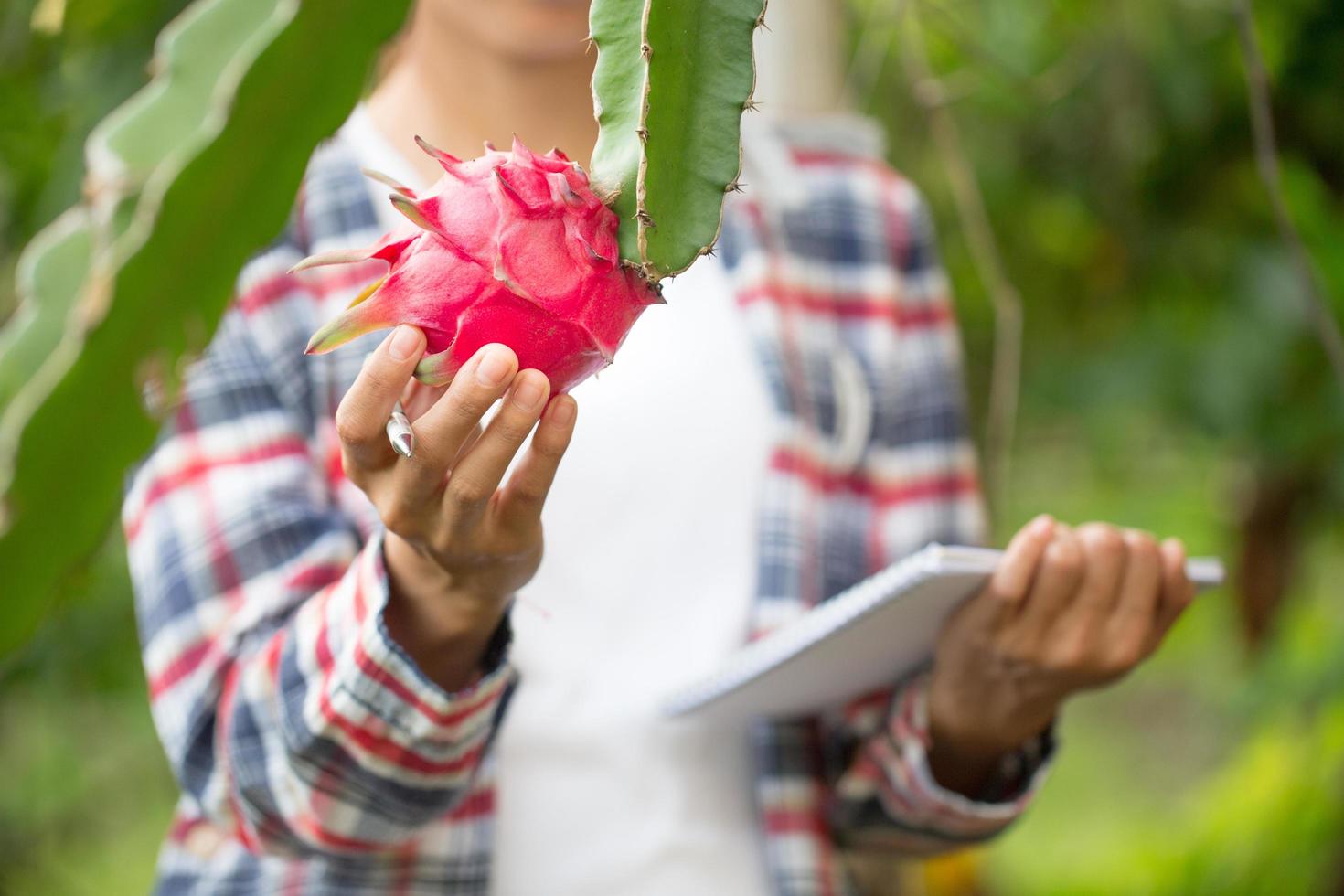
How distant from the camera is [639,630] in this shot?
80 centimetres

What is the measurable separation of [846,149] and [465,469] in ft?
2.18

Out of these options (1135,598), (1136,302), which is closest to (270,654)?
(1135,598)

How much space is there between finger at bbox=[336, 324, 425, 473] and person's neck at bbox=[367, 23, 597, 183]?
1.19 feet

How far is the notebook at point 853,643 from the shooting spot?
60cm

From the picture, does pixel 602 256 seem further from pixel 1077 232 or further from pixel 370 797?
pixel 1077 232

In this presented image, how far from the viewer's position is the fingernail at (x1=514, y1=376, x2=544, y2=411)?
0.41 meters

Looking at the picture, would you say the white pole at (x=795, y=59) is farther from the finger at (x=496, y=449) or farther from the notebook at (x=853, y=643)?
the finger at (x=496, y=449)

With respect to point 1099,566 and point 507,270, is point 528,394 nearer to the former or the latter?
point 507,270

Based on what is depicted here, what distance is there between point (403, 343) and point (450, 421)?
0.10 feet

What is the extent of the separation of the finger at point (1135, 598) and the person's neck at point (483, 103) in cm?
38

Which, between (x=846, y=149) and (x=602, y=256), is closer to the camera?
(x=602, y=256)

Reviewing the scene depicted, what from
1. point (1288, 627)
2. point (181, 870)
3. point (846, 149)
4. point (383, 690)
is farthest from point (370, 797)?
point (1288, 627)

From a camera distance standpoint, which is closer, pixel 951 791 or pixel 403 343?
pixel 403 343

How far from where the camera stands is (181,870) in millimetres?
774
